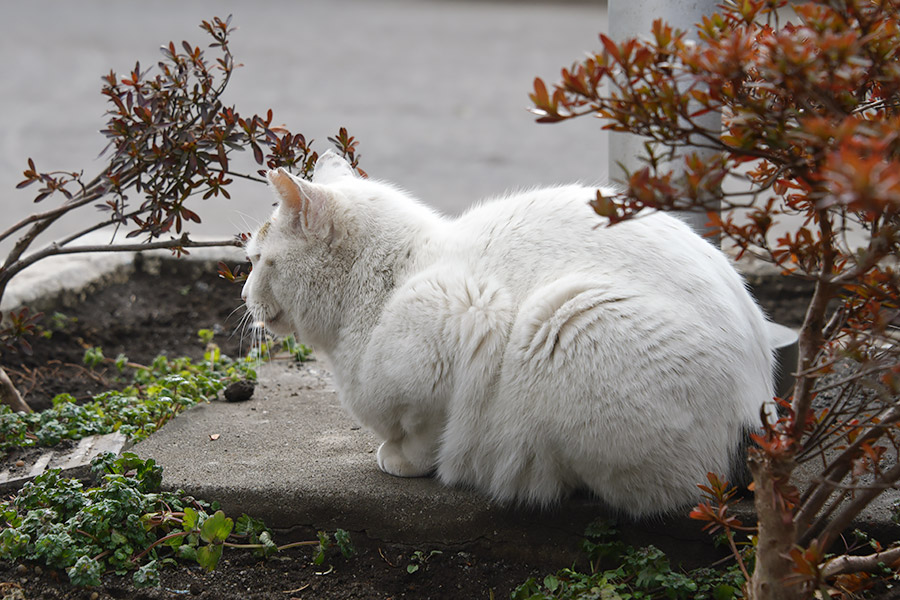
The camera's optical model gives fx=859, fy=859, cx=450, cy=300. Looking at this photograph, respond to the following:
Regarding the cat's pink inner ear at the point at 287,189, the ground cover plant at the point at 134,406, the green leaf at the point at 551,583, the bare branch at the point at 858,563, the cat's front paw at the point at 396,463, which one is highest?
the cat's pink inner ear at the point at 287,189

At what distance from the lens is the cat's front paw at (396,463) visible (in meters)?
2.84

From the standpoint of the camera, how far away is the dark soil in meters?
2.51

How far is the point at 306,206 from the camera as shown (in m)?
2.78

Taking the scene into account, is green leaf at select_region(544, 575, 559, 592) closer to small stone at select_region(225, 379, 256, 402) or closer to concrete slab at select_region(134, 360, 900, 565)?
concrete slab at select_region(134, 360, 900, 565)

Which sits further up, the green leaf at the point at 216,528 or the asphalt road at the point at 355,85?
the asphalt road at the point at 355,85

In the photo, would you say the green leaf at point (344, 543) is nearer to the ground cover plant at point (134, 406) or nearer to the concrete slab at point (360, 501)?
the concrete slab at point (360, 501)

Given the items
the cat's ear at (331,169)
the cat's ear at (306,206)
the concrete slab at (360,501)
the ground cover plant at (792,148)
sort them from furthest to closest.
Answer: the cat's ear at (331,169) → the cat's ear at (306,206) → the concrete slab at (360,501) → the ground cover plant at (792,148)

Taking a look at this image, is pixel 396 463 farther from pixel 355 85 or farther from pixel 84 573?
pixel 355 85

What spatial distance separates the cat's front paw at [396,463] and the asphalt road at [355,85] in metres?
3.01

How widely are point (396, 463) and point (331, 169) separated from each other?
3.60ft

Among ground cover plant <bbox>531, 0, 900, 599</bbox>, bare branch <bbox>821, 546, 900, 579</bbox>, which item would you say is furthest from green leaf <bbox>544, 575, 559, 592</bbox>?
bare branch <bbox>821, 546, 900, 579</bbox>

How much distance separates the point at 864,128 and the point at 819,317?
0.57m

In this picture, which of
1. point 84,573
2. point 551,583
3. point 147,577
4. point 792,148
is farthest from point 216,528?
point 792,148

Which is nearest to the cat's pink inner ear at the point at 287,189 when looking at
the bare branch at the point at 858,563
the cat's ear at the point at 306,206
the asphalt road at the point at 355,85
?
the cat's ear at the point at 306,206
